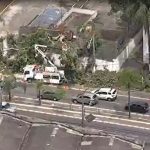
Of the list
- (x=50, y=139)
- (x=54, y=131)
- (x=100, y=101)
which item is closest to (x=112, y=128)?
(x=100, y=101)

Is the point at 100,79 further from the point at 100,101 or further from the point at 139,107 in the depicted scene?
the point at 139,107

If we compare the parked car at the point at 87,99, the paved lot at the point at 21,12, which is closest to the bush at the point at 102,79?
the parked car at the point at 87,99

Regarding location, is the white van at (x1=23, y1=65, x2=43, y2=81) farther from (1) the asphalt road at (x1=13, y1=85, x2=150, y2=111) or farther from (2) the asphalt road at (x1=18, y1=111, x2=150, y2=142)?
(2) the asphalt road at (x1=18, y1=111, x2=150, y2=142)

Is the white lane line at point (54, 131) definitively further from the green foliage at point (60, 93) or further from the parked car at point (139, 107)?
the green foliage at point (60, 93)

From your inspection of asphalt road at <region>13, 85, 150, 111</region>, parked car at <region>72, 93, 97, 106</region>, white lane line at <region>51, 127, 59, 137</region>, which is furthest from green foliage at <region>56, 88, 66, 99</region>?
white lane line at <region>51, 127, 59, 137</region>

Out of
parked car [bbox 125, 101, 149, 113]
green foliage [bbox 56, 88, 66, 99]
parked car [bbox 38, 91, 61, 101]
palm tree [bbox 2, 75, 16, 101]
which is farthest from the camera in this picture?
green foliage [bbox 56, 88, 66, 99]

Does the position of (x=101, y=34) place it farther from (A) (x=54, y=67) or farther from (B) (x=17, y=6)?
(B) (x=17, y=6)
